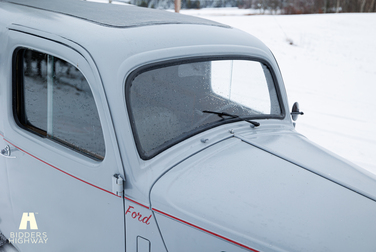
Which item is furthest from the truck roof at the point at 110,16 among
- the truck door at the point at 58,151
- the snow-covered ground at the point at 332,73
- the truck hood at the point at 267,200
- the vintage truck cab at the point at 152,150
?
the snow-covered ground at the point at 332,73

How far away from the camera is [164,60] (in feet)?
5.85

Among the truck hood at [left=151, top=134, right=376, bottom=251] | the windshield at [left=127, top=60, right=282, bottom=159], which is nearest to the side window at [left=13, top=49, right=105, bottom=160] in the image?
the windshield at [left=127, top=60, right=282, bottom=159]

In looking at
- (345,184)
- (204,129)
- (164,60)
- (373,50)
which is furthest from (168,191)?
(373,50)

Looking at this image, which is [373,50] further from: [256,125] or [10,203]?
[10,203]

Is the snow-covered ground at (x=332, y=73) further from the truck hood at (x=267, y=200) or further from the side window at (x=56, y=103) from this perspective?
the side window at (x=56, y=103)

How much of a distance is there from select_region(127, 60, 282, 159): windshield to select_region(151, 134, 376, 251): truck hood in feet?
0.61

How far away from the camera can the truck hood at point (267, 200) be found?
1.34 metres

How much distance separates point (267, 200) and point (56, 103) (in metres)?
1.32

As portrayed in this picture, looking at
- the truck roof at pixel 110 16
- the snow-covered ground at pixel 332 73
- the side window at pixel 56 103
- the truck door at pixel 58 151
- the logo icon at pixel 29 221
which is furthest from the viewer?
the snow-covered ground at pixel 332 73

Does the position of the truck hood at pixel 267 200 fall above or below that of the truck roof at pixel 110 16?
below

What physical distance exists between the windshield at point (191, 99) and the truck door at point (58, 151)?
184 millimetres

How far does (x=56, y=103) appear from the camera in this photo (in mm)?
1942

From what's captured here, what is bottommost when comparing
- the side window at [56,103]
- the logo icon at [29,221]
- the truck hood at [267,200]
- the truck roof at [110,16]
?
the logo icon at [29,221]

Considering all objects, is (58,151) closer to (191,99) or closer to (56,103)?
(56,103)
